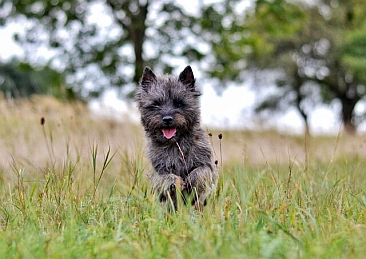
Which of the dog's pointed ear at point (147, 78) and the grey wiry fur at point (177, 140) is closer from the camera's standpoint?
the grey wiry fur at point (177, 140)

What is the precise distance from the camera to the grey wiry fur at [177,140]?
6.20 metres

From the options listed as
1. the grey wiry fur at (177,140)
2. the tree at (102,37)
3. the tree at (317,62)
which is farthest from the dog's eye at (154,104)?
the tree at (317,62)

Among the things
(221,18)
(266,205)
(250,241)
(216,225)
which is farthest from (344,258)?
(221,18)

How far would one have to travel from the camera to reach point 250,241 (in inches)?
171

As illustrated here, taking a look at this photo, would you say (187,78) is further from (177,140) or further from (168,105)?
(177,140)

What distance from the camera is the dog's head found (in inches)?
252

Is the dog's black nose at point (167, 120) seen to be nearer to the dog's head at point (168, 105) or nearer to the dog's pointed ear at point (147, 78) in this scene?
the dog's head at point (168, 105)

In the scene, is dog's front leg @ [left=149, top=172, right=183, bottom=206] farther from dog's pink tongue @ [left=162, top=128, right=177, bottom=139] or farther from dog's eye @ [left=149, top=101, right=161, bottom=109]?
dog's eye @ [left=149, top=101, right=161, bottom=109]

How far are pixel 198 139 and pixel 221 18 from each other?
1229cm

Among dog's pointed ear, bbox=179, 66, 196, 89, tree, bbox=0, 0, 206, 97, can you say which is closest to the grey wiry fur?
dog's pointed ear, bbox=179, 66, 196, 89

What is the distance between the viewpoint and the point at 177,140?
646cm

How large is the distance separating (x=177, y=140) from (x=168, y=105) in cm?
41

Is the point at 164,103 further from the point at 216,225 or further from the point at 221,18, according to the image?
the point at 221,18

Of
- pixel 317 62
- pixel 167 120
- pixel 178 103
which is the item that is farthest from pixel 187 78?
pixel 317 62
